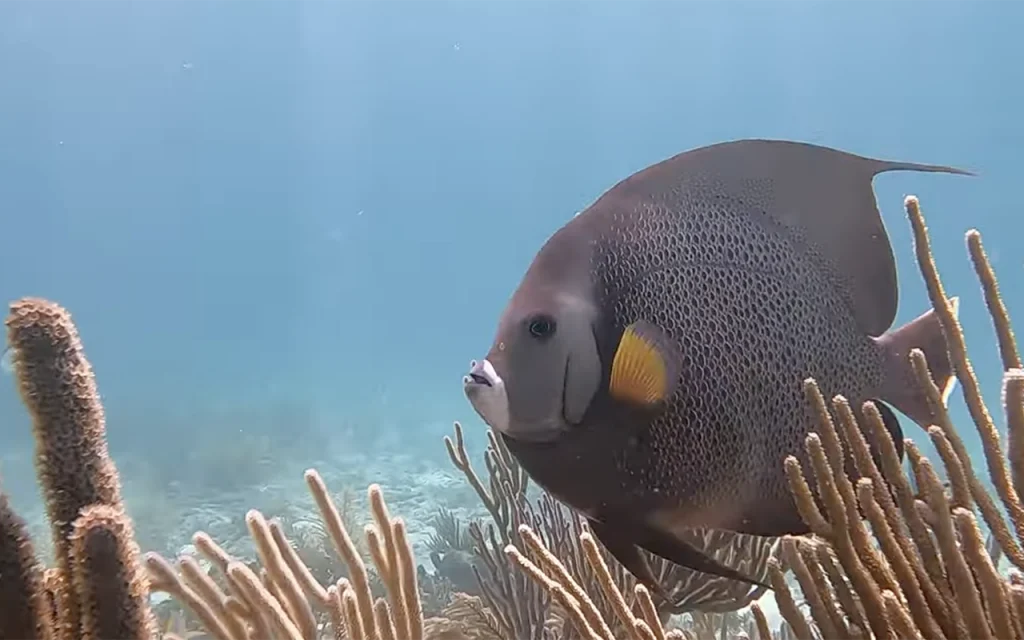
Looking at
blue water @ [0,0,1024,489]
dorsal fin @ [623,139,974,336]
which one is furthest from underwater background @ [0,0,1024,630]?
dorsal fin @ [623,139,974,336]

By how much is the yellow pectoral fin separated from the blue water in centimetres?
3932

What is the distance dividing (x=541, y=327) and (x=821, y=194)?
23.0 inches

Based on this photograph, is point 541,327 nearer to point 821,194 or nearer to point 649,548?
point 649,548

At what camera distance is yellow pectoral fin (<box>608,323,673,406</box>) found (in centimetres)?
132

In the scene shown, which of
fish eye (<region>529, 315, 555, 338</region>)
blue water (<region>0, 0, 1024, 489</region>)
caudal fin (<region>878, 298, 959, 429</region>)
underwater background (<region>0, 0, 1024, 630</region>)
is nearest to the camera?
fish eye (<region>529, 315, 555, 338</region>)

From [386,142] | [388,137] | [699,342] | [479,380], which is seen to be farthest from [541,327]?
[386,142]

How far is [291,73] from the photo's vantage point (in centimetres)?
7681

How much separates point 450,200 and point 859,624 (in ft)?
328

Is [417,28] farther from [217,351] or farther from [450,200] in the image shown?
[217,351]

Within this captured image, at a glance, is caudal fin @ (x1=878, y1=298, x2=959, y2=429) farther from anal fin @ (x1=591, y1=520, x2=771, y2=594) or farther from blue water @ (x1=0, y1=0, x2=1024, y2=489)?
blue water @ (x1=0, y1=0, x2=1024, y2=489)

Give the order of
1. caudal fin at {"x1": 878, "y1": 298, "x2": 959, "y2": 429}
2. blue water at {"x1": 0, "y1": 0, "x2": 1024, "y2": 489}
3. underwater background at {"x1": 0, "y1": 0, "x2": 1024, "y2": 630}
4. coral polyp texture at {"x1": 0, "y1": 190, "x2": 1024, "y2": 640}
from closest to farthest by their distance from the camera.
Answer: coral polyp texture at {"x1": 0, "y1": 190, "x2": 1024, "y2": 640} < caudal fin at {"x1": 878, "y1": 298, "x2": 959, "y2": 429} < underwater background at {"x1": 0, "y1": 0, "x2": 1024, "y2": 630} < blue water at {"x1": 0, "y1": 0, "x2": 1024, "y2": 489}

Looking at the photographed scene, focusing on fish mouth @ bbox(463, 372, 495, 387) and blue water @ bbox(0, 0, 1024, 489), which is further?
blue water @ bbox(0, 0, 1024, 489)

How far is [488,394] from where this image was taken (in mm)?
1235

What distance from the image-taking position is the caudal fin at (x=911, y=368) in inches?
57.3
